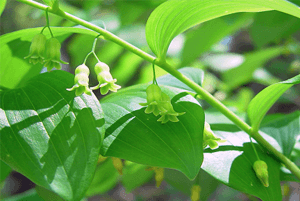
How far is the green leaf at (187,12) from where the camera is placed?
565mm

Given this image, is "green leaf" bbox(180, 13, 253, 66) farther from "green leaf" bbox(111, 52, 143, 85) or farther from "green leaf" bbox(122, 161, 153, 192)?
"green leaf" bbox(122, 161, 153, 192)

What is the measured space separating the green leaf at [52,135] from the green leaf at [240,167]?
31cm

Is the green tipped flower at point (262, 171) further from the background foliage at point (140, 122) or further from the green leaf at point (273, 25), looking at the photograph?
the green leaf at point (273, 25)

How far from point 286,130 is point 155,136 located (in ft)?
1.95

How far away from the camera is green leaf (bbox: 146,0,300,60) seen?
1.85 ft

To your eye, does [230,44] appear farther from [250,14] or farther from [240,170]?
[240,170]

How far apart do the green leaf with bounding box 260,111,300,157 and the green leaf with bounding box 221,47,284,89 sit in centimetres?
68

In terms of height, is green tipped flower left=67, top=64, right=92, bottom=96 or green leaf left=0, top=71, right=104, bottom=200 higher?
green tipped flower left=67, top=64, right=92, bottom=96

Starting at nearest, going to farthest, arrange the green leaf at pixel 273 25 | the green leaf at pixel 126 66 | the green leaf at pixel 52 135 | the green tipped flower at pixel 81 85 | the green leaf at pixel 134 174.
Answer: the green leaf at pixel 52 135, the green tipped flower at pixel 81 85, the green leaf at pixel 134 174, the green leaf at pixel 273 25, the green leaf at pixel 126 66

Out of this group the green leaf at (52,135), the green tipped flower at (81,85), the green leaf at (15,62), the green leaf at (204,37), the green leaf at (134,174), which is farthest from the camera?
the green leaf at (204,37)

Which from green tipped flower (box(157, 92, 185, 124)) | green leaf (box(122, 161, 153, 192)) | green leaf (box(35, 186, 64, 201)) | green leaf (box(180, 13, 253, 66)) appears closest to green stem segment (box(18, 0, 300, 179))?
green tipped flower (box(157, 92, 185, 124))

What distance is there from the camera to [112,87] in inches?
28.0

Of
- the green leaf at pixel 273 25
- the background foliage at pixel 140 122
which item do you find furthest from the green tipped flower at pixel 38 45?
the green leaf at pixel 273 25

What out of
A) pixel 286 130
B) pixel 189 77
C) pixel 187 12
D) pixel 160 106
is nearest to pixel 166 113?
pixel 160 106
